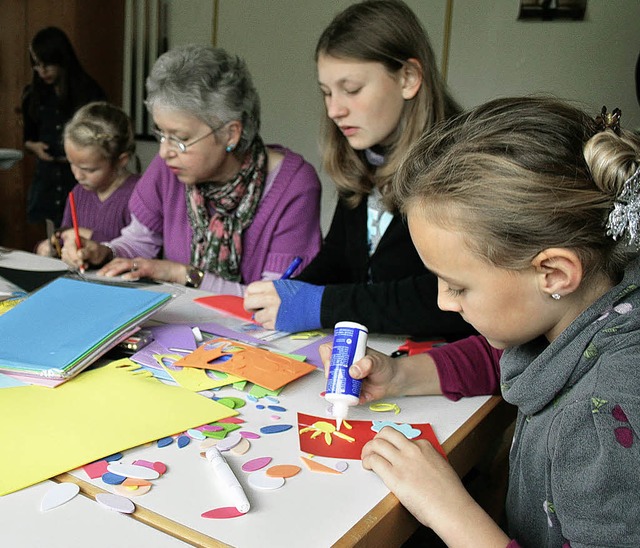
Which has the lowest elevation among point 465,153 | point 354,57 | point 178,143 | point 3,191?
point 3,191

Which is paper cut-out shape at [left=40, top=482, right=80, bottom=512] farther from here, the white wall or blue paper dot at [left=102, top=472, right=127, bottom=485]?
the white wall

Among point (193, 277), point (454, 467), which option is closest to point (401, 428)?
point (454, 467)

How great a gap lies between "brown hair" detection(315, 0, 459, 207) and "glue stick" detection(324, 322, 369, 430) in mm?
570

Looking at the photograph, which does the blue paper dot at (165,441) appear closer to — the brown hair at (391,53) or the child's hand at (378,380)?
the child's hand at (378,380)

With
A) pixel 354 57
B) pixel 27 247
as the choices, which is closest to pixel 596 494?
pixel 354 57

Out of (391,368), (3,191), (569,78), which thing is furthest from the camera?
(3,191)

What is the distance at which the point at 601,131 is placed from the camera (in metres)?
0.75

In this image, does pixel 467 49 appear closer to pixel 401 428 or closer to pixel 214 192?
pixel 214 192

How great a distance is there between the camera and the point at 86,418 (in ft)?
2.66

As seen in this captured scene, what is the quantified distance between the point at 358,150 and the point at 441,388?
68 cm

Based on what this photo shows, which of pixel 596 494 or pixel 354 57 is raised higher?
pixel 354 57

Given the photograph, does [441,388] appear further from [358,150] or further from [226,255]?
[226,255]

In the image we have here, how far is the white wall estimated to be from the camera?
311cm

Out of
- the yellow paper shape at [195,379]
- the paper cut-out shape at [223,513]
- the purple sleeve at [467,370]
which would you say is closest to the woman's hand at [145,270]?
the yellow paper shape at [195,379]
